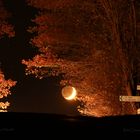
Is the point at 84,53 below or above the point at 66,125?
above

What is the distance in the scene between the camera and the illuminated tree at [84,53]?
19.3 m

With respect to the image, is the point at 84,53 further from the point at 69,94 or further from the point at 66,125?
the point at 66,125

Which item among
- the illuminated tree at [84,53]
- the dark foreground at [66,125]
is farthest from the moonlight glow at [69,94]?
the dark foreground at [66,125]

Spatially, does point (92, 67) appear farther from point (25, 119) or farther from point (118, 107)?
point (25, 119)

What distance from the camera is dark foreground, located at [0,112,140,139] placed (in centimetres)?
305

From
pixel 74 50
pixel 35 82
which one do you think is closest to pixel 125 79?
pixel 74 50

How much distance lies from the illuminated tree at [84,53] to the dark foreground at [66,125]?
15.0m

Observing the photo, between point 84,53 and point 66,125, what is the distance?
1707 centimetres

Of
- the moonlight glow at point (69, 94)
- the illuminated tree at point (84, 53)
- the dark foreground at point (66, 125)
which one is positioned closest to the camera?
the dark foreground at point (66, 125)

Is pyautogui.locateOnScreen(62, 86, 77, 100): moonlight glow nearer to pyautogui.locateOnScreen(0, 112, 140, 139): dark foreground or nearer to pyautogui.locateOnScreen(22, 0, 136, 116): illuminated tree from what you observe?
pyautogui.locateOnScreen(22, 0, 136, 116): illuminated tree

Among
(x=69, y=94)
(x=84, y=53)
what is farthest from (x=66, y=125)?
(x=84, y=53)

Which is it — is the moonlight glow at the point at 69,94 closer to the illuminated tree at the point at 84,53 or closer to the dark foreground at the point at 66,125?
the illuminated tree at the point at 84,53

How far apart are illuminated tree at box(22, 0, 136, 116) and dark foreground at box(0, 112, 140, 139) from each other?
1498 cm

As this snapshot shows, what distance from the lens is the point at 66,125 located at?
3.17 meters
